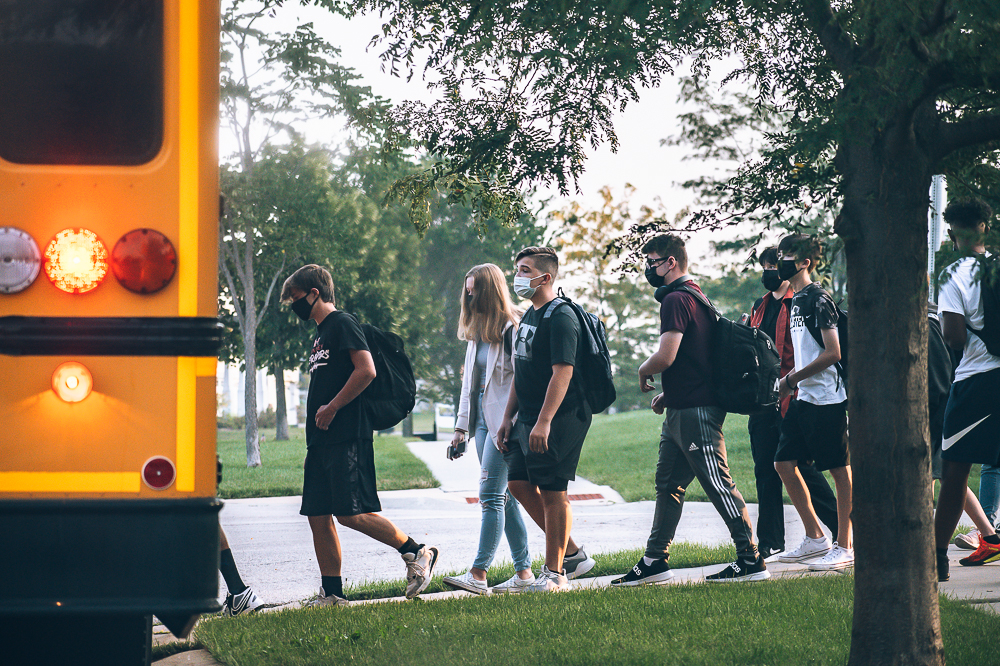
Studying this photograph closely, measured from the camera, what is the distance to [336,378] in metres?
5.73

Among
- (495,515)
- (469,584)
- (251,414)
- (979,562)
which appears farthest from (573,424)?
(251,414)

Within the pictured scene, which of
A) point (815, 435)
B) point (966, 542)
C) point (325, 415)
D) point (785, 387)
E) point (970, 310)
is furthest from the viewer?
point (966, 542)

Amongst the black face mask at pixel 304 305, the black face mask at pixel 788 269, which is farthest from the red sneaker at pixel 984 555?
the black face mask at pixel 304 305

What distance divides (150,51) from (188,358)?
0.87 metres

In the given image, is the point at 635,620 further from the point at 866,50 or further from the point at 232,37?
the point at 232,37

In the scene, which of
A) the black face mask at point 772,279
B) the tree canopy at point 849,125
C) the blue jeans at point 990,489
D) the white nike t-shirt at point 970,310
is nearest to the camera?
the tree canopy at point 849,125

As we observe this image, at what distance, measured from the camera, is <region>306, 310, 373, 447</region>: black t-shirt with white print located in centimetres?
567

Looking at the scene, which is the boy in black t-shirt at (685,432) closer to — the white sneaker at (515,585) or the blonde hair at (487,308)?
the white sneaker at (515,585)

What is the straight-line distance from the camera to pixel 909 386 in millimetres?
3576

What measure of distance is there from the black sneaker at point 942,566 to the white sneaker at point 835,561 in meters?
0.64

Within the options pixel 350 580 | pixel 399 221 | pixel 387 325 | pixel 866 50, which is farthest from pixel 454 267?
pixel 866 50

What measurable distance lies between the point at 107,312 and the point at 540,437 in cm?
330

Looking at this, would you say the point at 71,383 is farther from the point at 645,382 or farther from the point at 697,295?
the point at 697,295

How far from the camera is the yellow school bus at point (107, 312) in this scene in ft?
8.63
